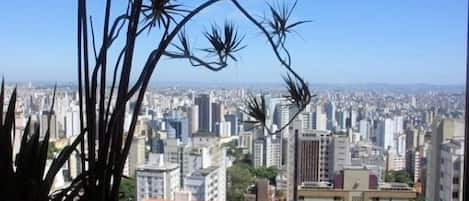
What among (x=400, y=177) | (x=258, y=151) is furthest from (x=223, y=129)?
(x=400, y=177)

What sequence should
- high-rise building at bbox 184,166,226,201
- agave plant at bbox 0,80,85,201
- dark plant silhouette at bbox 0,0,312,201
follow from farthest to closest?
high-rise building at bbox 184,166,226,201 → dark plant silhouette at bbox 0,0,312,201 → agave plant at bbox 0,80,85,201

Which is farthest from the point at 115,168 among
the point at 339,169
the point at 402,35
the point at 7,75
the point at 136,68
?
the point at 402,35

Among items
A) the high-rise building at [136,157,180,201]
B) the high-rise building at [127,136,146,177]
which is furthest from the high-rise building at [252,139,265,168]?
the high-rise building at [127,136,146,177]

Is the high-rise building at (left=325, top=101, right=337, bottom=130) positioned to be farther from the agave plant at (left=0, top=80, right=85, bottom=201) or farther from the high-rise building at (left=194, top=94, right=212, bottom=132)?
the agave plant at (left=0, top=80, right=85, bottom=201)

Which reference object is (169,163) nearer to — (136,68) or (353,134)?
(136,68)

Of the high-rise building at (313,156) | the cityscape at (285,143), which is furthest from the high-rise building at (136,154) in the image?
the high-rise building at (313,156)

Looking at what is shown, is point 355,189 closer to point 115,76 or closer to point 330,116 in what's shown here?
point 330,116
